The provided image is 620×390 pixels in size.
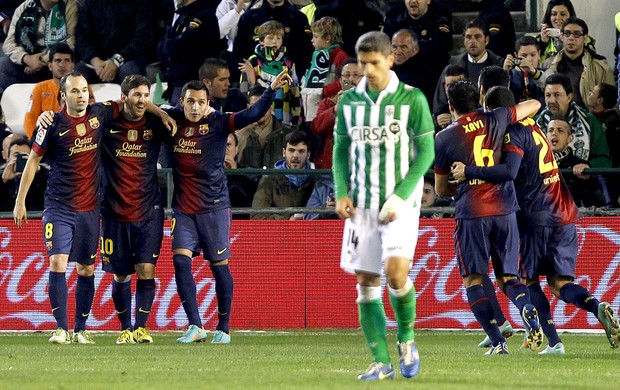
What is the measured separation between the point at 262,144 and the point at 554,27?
408 cm

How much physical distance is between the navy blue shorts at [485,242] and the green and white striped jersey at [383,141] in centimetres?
228

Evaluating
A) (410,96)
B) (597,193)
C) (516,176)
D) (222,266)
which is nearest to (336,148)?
(410,96)

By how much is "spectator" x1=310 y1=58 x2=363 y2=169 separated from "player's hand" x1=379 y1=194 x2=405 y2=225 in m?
6.88


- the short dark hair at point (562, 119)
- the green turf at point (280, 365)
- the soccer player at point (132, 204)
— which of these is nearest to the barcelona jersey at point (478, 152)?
the green turf at point (280, 365)

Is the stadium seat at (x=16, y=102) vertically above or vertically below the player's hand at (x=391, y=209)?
above

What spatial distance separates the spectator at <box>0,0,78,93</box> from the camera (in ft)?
59.2

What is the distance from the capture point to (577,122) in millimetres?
14594

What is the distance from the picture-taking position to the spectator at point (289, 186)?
14.7 meters

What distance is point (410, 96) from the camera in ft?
26.7

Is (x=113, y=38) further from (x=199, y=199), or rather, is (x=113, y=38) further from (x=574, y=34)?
(x=574, y=34)

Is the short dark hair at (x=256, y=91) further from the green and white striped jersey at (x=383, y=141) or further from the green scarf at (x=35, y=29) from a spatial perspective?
the green and white striped jersey at (x=383, y=141)

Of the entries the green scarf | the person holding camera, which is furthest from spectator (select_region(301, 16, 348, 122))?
the green scarf

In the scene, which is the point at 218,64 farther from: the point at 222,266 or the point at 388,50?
the point at 388,50

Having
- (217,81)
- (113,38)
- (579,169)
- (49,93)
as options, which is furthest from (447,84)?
(113,38)
